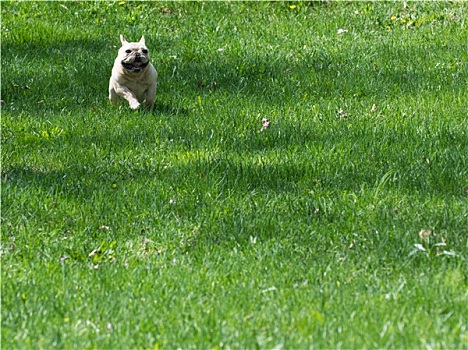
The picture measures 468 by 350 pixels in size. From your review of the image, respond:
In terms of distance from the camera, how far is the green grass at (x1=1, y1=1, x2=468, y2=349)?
13.8 ft

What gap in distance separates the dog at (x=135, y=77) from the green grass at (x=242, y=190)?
16 centimetres

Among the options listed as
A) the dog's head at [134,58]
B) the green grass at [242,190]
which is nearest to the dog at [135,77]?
the dog's head at [134,58]

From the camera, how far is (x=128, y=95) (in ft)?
26.7

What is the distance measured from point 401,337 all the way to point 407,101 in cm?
443

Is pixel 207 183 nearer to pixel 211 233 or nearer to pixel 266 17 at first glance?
pixel 211 233

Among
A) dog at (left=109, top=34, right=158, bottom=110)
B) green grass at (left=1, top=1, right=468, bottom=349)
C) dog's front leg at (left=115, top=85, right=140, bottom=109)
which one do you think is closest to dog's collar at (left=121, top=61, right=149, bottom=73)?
dog at (left=109, top=34, right=158, bottom=110)

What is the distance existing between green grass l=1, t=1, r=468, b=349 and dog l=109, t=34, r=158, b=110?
158mm

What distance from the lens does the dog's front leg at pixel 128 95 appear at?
8.07 meters

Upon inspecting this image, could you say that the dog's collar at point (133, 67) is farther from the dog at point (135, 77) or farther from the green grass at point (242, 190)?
the green grass at point (242, 190)

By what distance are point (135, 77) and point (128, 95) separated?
17cm

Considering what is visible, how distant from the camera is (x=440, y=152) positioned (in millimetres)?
6516

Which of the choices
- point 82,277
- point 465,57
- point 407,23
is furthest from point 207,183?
point 407,23

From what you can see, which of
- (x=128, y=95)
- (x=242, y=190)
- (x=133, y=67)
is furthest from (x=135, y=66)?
(x=242, y=190)

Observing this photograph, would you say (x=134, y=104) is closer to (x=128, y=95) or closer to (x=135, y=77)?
(x=128, y=95)
